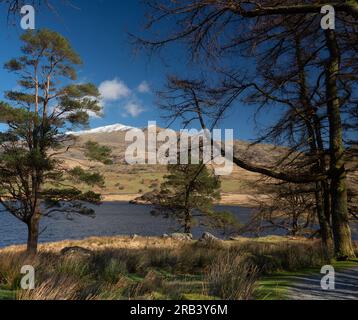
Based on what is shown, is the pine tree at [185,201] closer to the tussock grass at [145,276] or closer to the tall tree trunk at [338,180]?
the tussock grass at [145,276]

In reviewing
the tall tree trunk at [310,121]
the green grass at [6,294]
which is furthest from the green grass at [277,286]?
the green grass at [6,294]

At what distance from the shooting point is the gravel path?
17.7ft

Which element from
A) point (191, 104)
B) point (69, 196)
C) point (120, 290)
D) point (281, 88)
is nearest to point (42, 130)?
point (69, 196)

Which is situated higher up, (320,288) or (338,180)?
(338,180)

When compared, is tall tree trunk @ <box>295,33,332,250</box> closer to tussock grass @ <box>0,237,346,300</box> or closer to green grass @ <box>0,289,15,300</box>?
tussock grass @ <box>0,237,346,300</box>

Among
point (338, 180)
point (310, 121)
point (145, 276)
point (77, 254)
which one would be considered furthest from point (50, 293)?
point (338, 180)

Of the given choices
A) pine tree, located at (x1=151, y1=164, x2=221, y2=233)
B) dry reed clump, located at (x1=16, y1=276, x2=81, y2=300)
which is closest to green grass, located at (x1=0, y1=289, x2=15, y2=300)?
dry reed clump, located at (x1=16, y1=276, x2=81, y2=300)

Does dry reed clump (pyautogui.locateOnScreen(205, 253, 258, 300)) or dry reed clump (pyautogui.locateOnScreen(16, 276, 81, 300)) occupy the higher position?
dry reed clump (pyautogui.locateOnScreen(16, 276, 81, 300))

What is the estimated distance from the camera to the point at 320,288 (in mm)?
6059

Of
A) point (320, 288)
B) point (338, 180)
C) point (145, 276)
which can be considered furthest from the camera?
point (338, 180)

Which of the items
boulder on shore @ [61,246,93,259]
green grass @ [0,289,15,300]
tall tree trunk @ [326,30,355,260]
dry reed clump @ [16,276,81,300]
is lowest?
boulder on shore @ [61,246,93,259]

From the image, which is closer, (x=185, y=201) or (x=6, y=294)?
(x=6, y=294)

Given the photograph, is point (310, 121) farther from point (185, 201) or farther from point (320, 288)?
point (185, 201)

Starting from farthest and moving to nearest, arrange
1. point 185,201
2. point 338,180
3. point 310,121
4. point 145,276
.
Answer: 1. point 185,201
2. point 338,180
3. point 310,121
4. point 145,276
